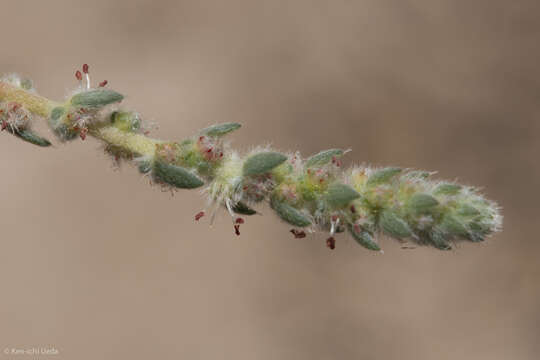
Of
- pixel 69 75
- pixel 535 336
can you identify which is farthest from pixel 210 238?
pixel 535 336

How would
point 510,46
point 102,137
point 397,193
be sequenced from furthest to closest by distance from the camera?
point 510,46
point 102,137
point 397,193

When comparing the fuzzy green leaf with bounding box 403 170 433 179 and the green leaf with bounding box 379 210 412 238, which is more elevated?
the fuzzy green leaf with bounding box 403 170 433 179

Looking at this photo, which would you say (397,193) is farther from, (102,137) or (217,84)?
(217,84)

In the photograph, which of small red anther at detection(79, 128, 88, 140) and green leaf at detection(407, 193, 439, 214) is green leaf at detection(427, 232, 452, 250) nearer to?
green leaf at detection(407, 193, 439, 214)

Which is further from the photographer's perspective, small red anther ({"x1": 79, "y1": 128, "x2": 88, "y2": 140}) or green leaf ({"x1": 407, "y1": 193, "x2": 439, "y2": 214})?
small red anther ({"x1": 79, "y1": 128, "x2": 88, "y2": 140})

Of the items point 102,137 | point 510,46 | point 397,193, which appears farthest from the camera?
point 510,46

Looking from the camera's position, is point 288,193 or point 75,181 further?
point 75,181

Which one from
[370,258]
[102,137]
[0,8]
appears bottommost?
[102,137]

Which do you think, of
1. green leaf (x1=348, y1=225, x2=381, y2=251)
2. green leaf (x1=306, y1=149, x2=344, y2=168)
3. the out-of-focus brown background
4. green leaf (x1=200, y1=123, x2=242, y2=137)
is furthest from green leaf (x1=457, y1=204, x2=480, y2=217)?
the out-of-focus brown background
